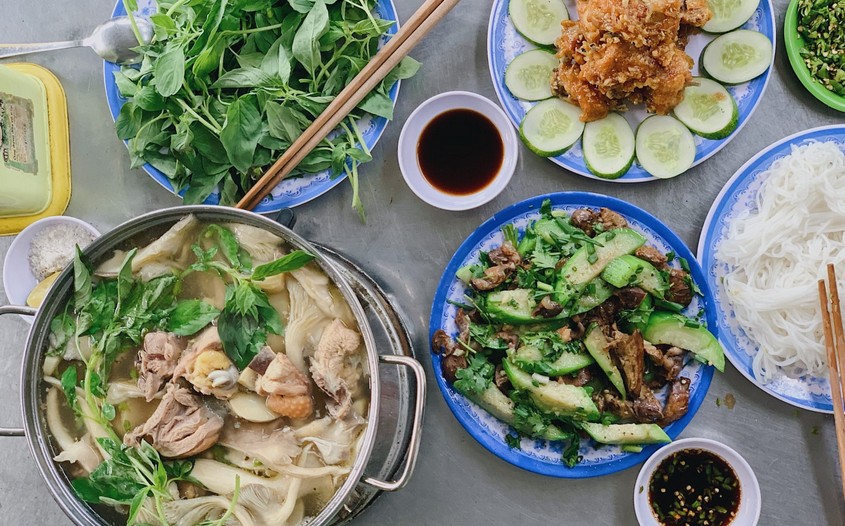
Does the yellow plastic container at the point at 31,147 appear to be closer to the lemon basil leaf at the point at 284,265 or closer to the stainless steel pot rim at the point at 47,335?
the stainless steel pot rim at the point at 47,335

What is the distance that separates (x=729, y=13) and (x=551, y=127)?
76 cm

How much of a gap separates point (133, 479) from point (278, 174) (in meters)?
1.16

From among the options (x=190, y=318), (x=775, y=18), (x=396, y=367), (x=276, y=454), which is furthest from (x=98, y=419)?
(x=775, y=18)

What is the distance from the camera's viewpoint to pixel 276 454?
1.99 metres

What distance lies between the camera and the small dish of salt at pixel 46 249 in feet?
8.36

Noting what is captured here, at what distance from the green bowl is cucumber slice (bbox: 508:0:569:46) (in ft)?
2.75

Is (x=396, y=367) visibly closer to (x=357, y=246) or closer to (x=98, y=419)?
(x=357, y=246)

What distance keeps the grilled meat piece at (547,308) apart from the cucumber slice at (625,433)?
428 mm

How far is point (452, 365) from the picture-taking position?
7.71ft

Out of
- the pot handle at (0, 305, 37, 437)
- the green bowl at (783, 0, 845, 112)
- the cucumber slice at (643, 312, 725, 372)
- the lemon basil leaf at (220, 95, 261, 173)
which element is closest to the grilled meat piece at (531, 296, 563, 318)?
the cucumber slice at (643, 312, 725, 372)

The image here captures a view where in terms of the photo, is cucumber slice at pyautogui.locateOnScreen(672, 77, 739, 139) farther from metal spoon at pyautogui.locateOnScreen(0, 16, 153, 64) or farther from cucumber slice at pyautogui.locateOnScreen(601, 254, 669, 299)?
metal spoon at pyautogui.locateOnScreen(0, 16, 153, 64)

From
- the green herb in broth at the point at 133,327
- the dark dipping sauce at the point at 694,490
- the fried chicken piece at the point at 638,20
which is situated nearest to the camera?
the green herb in broth at the point at 133,327

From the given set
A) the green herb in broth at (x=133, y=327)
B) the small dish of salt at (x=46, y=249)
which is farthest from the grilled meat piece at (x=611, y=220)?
the small dish of salt at (x=46, y=249)

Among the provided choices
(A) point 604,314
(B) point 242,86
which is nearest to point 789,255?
(A) point 604,314
